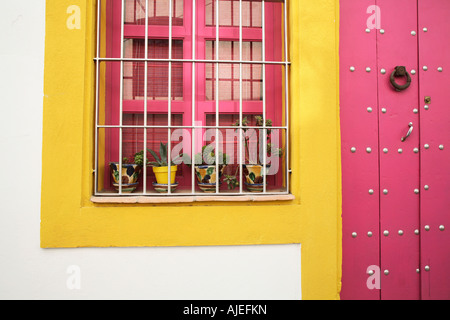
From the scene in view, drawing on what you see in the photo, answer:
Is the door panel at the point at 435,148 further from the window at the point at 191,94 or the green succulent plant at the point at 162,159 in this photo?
the green succulent plant at the point at 162,159

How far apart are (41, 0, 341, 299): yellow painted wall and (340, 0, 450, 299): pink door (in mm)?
185

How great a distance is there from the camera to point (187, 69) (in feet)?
6.07

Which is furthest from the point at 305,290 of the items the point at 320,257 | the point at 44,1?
the point at 44,1

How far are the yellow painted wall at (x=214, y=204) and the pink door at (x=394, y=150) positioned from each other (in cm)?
18

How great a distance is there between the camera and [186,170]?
185 centimetres

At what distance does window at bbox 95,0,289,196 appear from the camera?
1734 millimetres

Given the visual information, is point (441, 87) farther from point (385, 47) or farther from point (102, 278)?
point (102, 278)

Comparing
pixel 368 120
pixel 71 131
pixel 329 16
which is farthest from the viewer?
pixel 368 120

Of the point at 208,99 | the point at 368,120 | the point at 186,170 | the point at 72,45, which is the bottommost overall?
the point at 186,170

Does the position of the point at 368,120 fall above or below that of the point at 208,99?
below

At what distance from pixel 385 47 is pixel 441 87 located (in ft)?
1.66

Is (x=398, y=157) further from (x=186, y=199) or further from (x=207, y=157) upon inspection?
(x=186, y=199)

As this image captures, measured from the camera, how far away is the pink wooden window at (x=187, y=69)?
1828 millimetres

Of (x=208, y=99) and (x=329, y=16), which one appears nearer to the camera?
(x=329, y=16)
